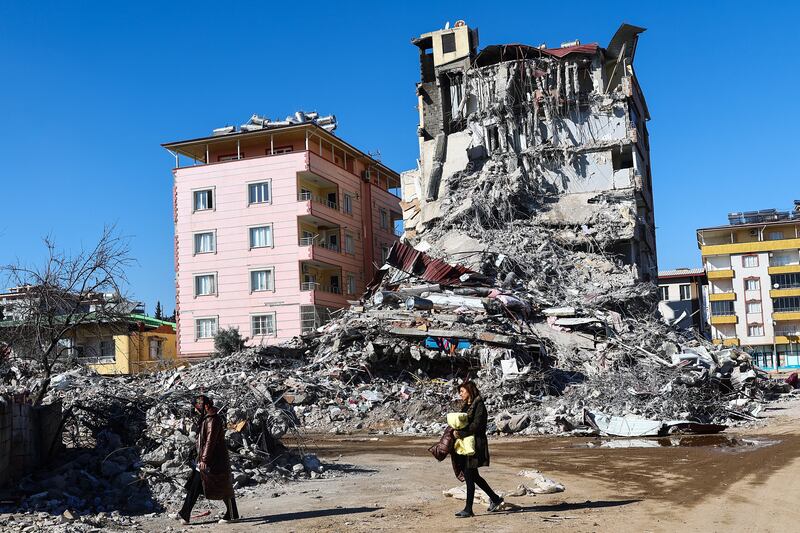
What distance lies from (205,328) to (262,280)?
150 inches

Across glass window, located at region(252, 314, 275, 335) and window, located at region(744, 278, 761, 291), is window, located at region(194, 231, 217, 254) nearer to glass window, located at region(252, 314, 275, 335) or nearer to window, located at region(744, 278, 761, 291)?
glass window, located at region(252, 314, 275, 335)

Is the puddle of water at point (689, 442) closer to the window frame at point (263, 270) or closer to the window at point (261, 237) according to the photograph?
the window frame at point (263, 270)

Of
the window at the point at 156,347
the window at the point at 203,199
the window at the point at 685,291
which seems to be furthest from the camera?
the window at the point at 685,291

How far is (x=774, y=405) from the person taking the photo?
2498 centimetres

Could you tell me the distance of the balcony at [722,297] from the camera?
67.1 m

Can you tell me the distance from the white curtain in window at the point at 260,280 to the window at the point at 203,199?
4.39 m

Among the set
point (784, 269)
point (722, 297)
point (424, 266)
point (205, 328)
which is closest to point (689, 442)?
point (424, 266)

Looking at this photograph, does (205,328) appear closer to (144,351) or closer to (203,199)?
(203,199)

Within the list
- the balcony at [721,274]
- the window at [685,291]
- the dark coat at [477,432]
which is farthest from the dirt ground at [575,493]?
the window at [685,291]

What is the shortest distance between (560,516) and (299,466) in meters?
5.20

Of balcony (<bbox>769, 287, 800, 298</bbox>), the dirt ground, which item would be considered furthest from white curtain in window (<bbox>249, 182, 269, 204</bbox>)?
balcony (<bbox>769, 287, 800, 298</bbox>)

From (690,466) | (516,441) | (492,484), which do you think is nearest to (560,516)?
(492,484)

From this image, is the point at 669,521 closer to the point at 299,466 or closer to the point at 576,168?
the point at 299,466

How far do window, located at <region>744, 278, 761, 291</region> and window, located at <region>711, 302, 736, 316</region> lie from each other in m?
1.92
